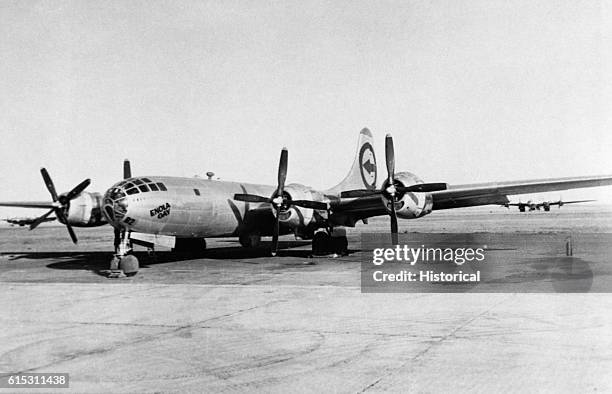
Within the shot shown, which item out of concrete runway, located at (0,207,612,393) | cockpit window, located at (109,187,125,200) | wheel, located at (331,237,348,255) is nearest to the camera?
concrete runway, located at (0,207,612,393)

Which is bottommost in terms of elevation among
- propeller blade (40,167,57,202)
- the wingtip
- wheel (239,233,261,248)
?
wheel (239,233,261,248)

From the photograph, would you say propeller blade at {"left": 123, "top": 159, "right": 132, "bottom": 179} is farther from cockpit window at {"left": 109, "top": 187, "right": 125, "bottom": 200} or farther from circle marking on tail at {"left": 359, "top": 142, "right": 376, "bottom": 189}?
circle marking on tail at {"left": 359, "top": 142, "right": 376, "bottom": 189}

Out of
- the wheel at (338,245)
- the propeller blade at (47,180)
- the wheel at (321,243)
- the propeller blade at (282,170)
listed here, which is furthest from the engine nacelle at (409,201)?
the propeller blade at (47,180)

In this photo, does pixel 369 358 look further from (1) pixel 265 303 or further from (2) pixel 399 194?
(2) pixel 399 194

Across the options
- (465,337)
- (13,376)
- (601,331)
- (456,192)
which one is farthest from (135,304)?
(456,192)

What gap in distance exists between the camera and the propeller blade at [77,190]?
879 inches

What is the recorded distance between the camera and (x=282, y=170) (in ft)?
80.8

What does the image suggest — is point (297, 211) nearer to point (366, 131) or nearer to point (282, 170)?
point (282, 170)

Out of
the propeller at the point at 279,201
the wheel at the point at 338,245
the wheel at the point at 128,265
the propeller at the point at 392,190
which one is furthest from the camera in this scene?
the wheel at the point at 338,245

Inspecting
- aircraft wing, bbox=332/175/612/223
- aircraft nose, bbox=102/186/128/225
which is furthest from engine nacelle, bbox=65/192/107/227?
aircraft wing, bbox=332/175/612/223

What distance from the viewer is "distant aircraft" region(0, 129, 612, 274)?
19844 mm

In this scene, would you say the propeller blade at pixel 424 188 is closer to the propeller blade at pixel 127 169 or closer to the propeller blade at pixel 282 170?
the propeller blade at pixel 282 170

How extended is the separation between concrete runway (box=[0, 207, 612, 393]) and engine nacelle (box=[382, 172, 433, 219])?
869 centimetres

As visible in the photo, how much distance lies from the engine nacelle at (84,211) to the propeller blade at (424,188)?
1273 cm
